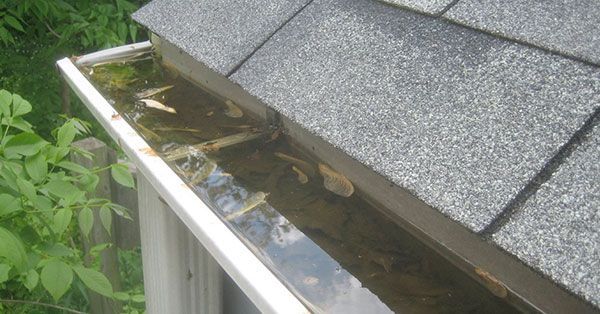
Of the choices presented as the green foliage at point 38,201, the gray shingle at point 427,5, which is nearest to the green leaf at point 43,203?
the green foliage at point 38,201

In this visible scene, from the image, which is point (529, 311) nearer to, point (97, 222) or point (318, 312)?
point (318, 312)

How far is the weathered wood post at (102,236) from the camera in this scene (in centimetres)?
271

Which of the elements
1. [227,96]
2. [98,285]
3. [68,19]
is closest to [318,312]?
[98,285]

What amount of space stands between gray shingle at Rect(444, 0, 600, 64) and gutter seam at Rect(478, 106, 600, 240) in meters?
0.15

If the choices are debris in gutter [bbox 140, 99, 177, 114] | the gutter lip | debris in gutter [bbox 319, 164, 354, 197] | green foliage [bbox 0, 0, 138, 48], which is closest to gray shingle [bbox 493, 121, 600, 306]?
debris in gutter [bbox 319, 164, 354, 197]

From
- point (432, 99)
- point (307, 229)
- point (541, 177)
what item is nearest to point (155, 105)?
point (307, 229)

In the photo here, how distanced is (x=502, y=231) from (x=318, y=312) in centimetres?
33

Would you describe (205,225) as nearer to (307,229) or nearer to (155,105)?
(307,229)

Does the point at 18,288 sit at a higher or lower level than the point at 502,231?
lower

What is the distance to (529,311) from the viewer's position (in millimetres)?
922

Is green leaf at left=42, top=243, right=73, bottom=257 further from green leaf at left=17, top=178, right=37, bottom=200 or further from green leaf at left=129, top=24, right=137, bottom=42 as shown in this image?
green leaf at left=129, top=24, right=137, bottom=42

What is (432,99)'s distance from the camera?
102 cm

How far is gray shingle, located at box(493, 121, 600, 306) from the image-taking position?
694 millimetres

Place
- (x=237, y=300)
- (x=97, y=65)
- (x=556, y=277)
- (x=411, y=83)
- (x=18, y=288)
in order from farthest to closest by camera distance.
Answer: (x=18, y=288), (x=97, y=65), (x=237, y=300), (x=411, y=83), (x=556, y=277)
